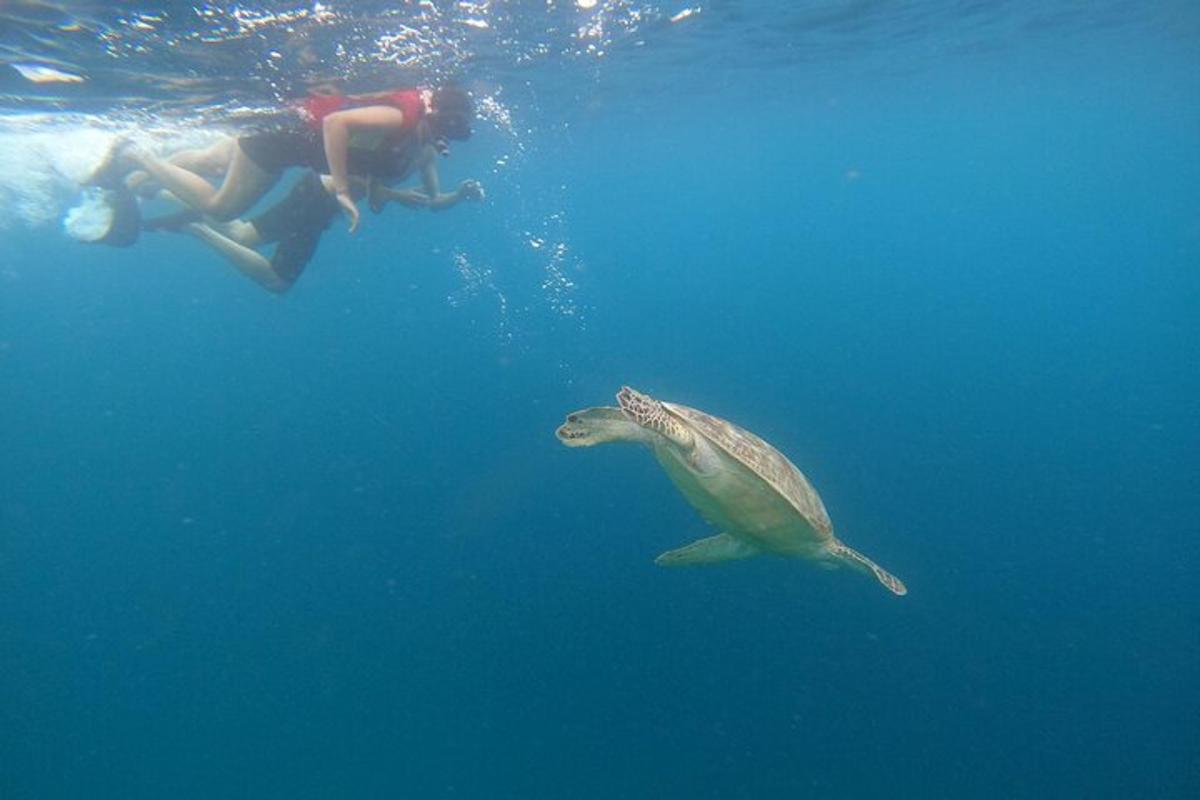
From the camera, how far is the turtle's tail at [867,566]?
221 inches

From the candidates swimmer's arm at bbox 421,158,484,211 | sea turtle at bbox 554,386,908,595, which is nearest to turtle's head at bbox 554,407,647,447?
sea turtle at bbox 554,386,908,595

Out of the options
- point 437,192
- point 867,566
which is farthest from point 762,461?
point 437,192

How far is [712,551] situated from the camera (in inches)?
256

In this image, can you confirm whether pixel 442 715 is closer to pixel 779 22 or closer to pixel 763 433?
pixel 763 433

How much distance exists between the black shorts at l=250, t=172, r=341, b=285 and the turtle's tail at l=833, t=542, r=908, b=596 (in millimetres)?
8019

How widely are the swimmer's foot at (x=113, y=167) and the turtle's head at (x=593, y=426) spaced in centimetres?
901

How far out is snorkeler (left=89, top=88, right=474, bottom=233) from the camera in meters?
7.63

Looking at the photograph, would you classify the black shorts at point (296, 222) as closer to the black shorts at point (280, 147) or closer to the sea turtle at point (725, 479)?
the black shorts at point (280, 147)

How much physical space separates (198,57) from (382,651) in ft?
35.8

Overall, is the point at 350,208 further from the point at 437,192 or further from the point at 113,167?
the point at 113,167

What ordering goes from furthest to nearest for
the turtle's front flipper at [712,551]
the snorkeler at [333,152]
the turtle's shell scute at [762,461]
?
the snorkeler at [333,152], the turtle's front flipper at [712,551], the turtle's shell scute at [762,461]

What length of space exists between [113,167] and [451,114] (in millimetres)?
5401

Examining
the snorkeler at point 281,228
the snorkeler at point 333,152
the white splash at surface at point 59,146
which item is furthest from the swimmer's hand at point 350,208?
the white splash at surface at point 59,146

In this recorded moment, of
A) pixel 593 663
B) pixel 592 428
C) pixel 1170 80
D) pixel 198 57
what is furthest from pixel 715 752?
pixel 1170 80
